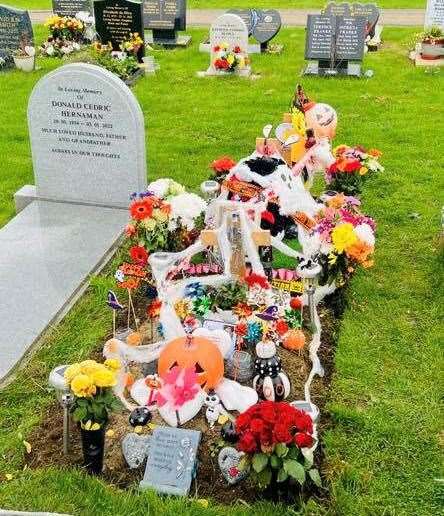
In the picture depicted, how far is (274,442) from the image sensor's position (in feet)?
13.1

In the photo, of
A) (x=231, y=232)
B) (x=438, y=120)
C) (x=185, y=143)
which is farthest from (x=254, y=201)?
(x=438, y=120)

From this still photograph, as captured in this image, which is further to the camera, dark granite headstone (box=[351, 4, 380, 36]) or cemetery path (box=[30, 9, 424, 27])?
cemetery path (box=[30, 9, 424, 27])

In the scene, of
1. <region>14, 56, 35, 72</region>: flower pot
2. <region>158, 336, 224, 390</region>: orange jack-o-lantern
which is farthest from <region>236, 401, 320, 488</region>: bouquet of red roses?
<region>14, 56, 35, 72</region>: flower pot

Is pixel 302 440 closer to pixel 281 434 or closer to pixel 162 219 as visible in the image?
pixel 281 434

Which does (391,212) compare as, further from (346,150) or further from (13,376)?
(13,376)

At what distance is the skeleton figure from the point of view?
5.01 m

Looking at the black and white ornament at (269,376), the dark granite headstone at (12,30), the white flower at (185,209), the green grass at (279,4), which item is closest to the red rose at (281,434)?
the black and white ornament at (269,376)

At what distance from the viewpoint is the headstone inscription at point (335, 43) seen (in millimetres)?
14211

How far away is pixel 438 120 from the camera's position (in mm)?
11586

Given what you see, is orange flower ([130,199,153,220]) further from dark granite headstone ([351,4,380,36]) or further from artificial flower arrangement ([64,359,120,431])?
dark granite headstone ([351,4,380,36])

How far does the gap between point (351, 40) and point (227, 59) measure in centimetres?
253

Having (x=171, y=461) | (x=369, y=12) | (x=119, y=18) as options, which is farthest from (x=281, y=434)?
(x=369, y=12)

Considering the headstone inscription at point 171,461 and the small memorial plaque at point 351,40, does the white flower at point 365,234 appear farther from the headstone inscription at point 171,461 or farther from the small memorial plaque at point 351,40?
the small memorial plaque at point 351,40

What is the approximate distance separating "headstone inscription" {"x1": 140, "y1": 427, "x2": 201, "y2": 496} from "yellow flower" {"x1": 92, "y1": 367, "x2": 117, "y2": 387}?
572 mm
